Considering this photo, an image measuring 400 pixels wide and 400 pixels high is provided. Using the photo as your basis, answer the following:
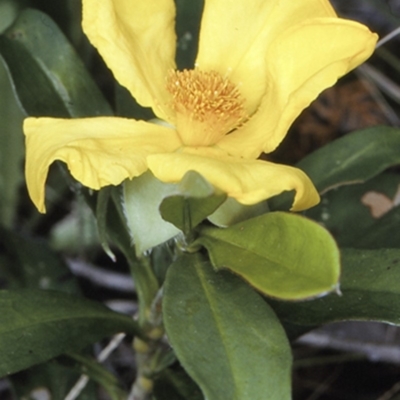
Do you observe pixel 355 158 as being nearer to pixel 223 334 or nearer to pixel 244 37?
pixel 244 37

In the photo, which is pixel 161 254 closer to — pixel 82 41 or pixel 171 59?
pixel 171 59

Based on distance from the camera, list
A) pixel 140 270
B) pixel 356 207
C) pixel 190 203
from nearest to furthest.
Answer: pixel 190 203
pixel 140 270
pixel 356 207

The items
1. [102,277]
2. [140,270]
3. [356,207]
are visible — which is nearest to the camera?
[140,270]

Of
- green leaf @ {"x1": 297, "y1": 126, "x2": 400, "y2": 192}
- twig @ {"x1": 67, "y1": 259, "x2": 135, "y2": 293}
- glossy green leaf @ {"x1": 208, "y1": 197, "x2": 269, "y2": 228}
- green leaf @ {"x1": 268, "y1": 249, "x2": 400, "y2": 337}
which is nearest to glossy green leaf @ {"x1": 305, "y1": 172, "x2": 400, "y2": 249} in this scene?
green leaf @ {"x1": 297, "y1": 126, "x2": 400, "y2": 192}

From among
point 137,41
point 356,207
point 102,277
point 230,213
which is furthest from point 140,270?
point 102,277

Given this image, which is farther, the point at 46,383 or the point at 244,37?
the point at 46,383

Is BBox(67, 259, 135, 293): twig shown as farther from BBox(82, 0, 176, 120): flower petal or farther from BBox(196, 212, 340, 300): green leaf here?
BBox(196, 212, 340, 300): green leaf

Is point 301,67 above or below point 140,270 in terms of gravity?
above
